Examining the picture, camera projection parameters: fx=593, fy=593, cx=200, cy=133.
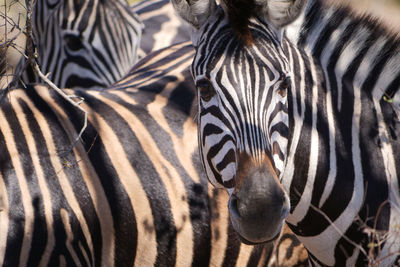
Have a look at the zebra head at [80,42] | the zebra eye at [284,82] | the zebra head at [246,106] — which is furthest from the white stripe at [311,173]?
the zebra head at [80,42]

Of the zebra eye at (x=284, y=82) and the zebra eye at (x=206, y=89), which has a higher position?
the zebra eye at (x=284, y=82)

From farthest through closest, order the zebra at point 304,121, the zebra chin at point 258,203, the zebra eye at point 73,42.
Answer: the zebra eye at point 73,42, the zebra at point 304,121, the zebra chin at point 258,203

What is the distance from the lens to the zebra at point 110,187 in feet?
11.2

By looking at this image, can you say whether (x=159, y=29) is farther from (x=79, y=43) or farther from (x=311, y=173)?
(x=311, y=173)

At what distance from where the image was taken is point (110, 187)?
369cm

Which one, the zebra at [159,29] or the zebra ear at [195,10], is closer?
the zebra ear at [195,10]

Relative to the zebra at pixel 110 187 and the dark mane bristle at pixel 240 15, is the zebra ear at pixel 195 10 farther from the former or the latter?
the zebra at pixel 110 187

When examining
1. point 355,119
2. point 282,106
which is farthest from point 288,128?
point 355,119

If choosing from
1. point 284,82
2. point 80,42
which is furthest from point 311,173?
Result: point 80,42

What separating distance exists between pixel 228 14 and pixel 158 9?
502 cm

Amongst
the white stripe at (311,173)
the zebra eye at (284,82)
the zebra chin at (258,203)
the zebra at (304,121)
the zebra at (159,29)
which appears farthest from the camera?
the zebra at (159,29)

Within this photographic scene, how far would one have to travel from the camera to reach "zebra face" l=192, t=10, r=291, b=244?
2738mm

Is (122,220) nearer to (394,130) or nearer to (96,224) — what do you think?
(96,224)

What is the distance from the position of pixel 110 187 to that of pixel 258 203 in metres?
1.29
